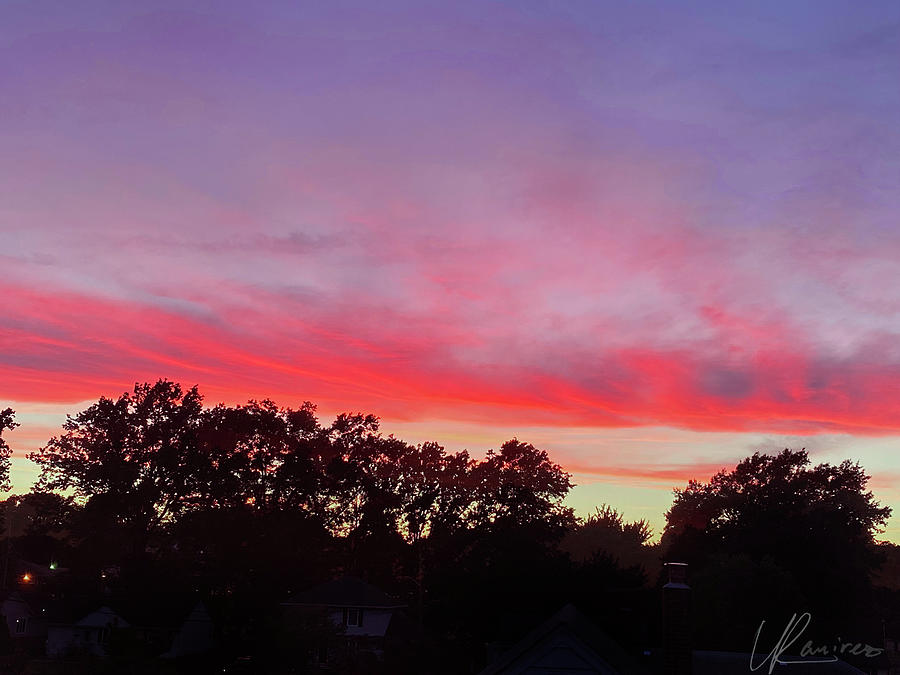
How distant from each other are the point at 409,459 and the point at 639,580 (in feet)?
174

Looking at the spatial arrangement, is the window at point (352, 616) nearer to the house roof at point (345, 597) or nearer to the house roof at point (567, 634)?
the house roof at point (345, 597)

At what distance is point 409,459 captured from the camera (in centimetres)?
11094

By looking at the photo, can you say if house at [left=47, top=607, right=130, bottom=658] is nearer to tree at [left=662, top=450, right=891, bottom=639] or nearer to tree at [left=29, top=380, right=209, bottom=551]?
tree at [left=29, top=380, right=209, bottom=551]

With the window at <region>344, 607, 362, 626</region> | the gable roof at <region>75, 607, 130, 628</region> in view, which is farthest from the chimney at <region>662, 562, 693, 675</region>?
the gable roof at <region>75, 607, 130, 628</region>

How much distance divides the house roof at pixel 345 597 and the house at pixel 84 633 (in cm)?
1909

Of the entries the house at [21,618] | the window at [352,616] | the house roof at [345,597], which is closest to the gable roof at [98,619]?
the house at [21,618]

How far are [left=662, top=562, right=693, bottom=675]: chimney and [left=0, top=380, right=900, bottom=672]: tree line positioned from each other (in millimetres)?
45836

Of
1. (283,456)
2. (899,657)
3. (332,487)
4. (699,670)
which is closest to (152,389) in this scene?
(283,456)

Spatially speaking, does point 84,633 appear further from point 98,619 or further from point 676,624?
point 676,624

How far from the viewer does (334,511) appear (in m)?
108

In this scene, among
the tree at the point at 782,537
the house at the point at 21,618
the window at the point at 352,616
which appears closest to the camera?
the tree at the point at 782,537

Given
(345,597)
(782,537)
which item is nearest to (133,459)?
(345,597)

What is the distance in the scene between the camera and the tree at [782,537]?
71938 mm

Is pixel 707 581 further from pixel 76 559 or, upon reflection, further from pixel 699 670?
pixel 76 559
